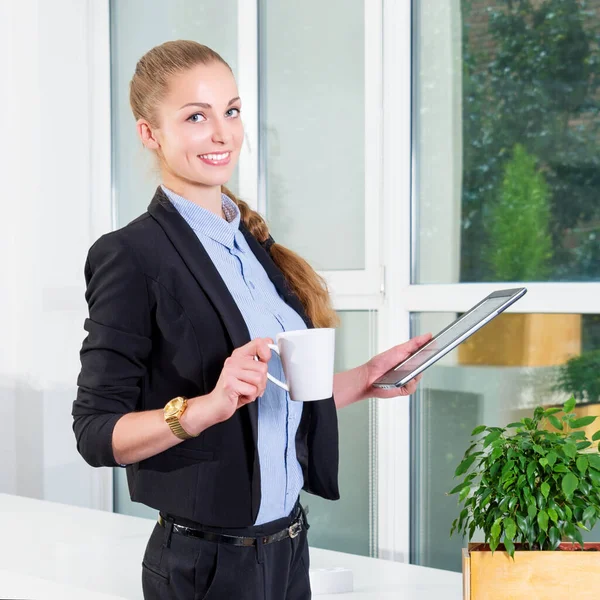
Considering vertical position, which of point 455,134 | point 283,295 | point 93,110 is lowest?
point 283,295

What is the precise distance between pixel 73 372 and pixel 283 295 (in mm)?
1783

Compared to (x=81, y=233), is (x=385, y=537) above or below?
below

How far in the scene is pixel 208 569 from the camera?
38.9 inches

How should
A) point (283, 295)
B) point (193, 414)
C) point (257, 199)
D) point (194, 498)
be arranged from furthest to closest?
point (257, 199) < point (283, 295) < point (194, 498) < point (193, 414)

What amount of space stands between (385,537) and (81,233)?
1.44 meters

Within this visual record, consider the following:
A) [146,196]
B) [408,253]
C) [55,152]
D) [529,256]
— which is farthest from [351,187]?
[55,152]

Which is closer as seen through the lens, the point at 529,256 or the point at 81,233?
the point at 529,256

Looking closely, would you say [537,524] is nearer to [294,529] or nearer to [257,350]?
[294,529]

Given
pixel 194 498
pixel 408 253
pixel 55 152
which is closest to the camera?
pixel 194 498

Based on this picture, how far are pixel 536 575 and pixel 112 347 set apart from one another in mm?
693

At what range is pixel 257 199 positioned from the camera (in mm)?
2551

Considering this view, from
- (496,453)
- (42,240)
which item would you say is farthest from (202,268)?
(42,240)

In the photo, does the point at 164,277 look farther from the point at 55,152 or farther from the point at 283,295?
the point at 55,152

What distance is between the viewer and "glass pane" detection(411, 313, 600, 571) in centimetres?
200
